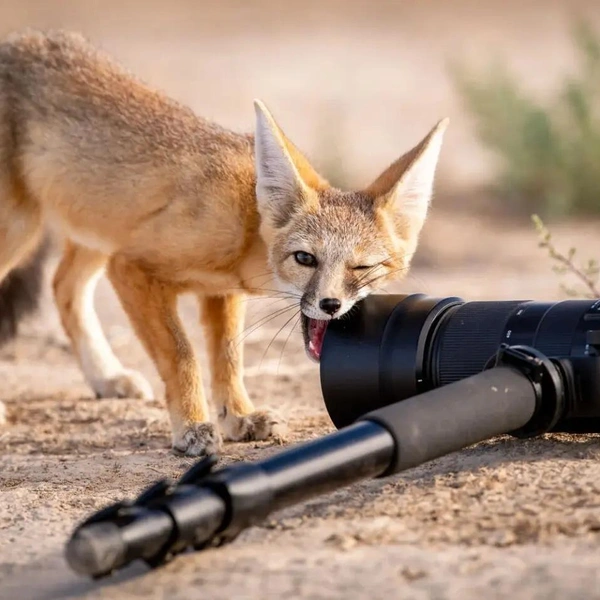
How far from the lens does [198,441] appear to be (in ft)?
17.1

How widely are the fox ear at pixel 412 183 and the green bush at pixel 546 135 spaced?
264 inches

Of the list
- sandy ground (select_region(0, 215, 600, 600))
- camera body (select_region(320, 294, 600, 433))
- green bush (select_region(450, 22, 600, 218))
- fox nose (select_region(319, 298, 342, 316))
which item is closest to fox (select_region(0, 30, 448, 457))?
fox nose (select_region(319, 298, 342, 316))

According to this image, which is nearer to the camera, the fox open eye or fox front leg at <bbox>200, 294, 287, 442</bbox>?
the fox open eye

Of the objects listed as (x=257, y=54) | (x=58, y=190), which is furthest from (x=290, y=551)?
(x=257, y=54)

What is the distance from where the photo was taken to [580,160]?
39.7 feet

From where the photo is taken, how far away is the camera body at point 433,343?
4.12 m

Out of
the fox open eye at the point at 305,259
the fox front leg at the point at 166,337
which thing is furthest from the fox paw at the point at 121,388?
the fox open eye at the point at 305,259

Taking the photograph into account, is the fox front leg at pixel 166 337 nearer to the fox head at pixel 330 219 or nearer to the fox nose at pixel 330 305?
the fox head at pixel 330 219

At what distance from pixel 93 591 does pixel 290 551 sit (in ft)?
1.85

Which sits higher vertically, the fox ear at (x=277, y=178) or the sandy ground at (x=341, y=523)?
the fox ear at (x=277, y=178)

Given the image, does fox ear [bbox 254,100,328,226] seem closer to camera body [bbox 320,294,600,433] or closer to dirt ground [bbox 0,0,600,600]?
camera body [bbox 320,294,600,433]

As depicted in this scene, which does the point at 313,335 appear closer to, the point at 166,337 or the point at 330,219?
the point at 330,219

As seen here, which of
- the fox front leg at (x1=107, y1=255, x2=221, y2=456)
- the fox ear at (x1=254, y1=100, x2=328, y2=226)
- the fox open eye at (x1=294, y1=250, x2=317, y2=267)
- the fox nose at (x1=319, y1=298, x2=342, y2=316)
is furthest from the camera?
the fox front leg at (x1=107, y1=255, x2=221, y2=456)

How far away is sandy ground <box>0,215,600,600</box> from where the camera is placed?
3025 mm
